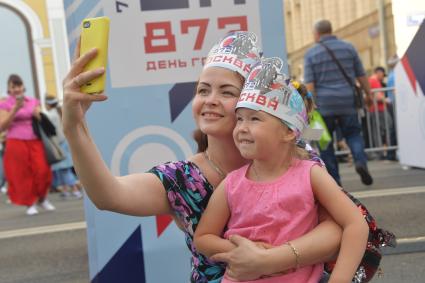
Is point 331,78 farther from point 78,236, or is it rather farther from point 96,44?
point 96,44

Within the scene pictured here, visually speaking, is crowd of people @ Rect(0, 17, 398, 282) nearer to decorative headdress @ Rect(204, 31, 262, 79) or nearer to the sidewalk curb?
decorative headdress @ Rect(204, 31, 262, 79)

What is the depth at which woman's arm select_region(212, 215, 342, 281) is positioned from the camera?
71.6 inches

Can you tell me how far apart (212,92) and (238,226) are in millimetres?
405

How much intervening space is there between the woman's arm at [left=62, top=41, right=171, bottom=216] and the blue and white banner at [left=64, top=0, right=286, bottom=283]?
3.20 ft

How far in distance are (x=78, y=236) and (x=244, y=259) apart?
441 cm

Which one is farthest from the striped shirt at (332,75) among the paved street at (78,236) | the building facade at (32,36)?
the building facade at (32,36)

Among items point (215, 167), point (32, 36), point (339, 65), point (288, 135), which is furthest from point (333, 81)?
point (32, 36)

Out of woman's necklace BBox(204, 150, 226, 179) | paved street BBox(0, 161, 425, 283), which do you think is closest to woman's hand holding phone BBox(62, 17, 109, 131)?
woman's necklace BBox(204, 150, 226, 179)

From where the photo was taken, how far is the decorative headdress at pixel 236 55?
6.65 feet

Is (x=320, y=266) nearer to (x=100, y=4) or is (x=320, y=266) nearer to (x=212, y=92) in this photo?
(x=212, y=92)

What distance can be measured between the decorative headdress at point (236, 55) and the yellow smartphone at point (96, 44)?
1.46ft

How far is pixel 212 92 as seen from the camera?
2.02 m

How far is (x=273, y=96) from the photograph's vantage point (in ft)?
6.17

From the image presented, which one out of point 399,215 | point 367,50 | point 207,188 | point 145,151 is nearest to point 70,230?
point 399,215
